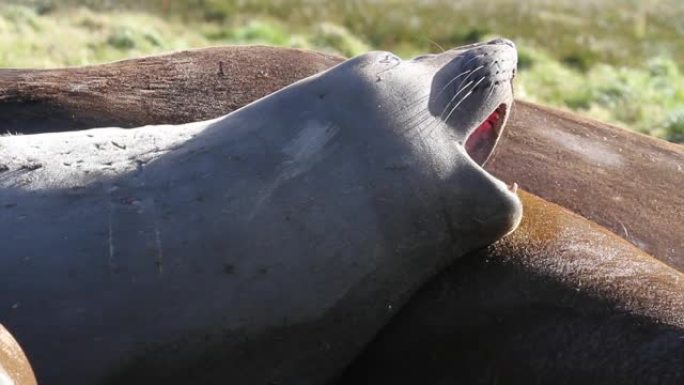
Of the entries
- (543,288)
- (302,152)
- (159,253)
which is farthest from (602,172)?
(159,253)

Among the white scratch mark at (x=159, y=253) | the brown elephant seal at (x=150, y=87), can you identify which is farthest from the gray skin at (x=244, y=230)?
the brown elephant seal at (x=150, y=87)

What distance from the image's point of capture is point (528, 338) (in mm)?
4047

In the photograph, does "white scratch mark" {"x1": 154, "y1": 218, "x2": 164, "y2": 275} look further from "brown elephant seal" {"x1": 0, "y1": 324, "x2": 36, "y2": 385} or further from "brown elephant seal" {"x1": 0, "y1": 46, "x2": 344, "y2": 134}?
"brown elephant seal" {"x1": 0, "y1": 46, "x2": 344, "y2": 134}

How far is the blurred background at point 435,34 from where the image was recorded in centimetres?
1230

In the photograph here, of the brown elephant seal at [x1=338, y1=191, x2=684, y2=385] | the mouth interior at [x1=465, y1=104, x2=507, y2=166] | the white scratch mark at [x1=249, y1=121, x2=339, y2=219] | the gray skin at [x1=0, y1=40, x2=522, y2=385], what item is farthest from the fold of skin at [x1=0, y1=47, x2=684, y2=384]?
the white scratch mark at [x1=249, y1=121, x2=339, y2=219]

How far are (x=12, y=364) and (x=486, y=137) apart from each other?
205 centimetres

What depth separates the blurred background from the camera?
12305mm

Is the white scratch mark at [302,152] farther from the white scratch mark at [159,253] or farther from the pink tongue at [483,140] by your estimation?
the pink tongue at [483,140]

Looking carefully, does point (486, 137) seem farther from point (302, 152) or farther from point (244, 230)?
point (244, 230)

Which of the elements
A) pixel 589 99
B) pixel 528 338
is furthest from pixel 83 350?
pixel 589 99

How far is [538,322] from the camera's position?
4070mm

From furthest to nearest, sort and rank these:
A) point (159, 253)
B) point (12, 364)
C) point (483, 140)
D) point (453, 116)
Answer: point (483, 140) → point (453, 116) → point (159, 253) → point (12, 364)

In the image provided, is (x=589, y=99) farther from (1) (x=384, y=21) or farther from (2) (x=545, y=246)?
(1) (x=384, y=21)

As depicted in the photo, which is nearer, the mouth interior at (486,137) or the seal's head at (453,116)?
the seal's head at (453,116)
